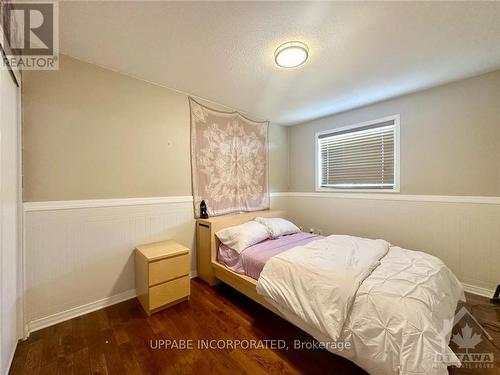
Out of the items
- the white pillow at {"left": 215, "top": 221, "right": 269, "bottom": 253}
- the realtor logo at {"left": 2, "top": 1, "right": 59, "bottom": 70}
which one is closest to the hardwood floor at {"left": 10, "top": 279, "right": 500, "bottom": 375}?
the white pillow at {"left": 215, "top": 221, "right": 269, "bottom": 253}

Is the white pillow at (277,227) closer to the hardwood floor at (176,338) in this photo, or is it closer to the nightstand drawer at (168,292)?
the hardwood floor at (176,338)

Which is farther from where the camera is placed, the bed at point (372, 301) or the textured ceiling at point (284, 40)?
the textured ceiling at point (284, 40)

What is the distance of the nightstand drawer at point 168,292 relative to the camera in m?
1.90

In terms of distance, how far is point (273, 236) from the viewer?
8.34 feet

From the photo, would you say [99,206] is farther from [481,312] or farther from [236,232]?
[481,312]

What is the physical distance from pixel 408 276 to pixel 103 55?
3.11 m

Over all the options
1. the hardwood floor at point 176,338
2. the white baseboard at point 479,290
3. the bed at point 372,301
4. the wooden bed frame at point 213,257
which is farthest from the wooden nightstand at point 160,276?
the white baseboard at point 479,290

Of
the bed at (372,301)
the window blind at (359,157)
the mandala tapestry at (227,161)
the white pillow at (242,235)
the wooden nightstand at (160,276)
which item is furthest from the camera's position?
the window blind at (359,157)

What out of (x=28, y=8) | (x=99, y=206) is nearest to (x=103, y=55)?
(x=28, y=8)

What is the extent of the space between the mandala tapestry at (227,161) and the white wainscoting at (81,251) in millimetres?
691

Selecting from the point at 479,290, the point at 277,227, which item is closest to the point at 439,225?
the point at 479,290

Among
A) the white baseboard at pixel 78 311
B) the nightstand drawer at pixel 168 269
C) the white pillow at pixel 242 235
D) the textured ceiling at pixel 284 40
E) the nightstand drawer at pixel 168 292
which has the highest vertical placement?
the textured ceiling at pixel 284 40

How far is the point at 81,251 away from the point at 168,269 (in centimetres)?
81

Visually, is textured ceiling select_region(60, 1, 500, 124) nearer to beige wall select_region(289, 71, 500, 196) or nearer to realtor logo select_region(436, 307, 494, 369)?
beige wall select_region(289, 71, 500, 196)
